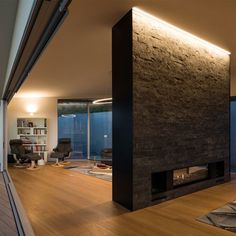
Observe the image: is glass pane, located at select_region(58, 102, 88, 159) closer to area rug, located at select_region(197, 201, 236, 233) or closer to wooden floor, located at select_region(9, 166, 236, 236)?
wooden floor, located at select_region(9, 166, 236, 236)

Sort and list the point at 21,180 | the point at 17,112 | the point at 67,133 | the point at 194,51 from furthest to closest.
Answer: the point at 67,133 → the point at 17,112 → the point at 21,180 → the point at 194,51

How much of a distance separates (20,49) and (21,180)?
4.30 metres

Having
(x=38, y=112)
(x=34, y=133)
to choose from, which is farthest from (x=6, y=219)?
(x=38, y=112)

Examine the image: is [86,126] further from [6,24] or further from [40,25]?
[40,25]

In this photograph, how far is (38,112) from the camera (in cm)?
974

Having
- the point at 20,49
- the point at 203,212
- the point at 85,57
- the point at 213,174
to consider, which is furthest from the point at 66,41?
the point at 213,174

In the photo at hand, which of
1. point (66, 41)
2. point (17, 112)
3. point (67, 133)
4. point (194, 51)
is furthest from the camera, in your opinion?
point (67, 133)

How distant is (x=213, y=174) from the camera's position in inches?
199

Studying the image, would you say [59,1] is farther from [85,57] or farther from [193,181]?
→ [193,181]

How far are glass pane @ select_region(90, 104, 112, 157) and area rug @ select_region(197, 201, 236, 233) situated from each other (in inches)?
291

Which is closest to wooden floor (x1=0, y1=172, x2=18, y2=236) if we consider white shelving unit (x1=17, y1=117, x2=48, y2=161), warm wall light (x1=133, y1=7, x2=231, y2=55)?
warm wall light (x1=133, y1=7, x2=231, y2=55)

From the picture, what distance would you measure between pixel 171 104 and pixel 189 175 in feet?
5.18

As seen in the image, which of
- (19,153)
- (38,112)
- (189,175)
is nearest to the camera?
(189,175)

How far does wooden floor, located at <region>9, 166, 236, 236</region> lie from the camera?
2721 millimetres
